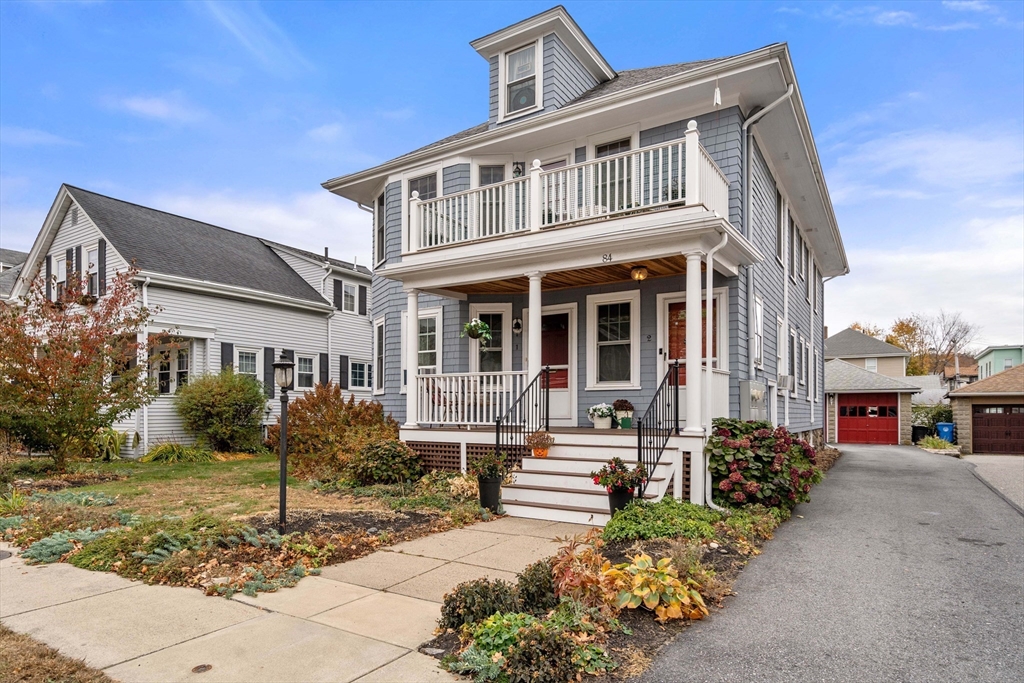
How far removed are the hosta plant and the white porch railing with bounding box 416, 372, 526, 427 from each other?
17.1ft

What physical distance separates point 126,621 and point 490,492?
14.6 feet

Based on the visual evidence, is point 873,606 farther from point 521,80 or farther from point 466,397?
point 521,80

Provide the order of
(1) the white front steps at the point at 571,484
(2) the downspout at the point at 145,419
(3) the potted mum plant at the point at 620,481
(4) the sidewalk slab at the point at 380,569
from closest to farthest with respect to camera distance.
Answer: (4) the sidewalk slab at the point at 380,569 → (3) the potted mum plant at the point at 620,481 → (1) the white front steps at the point at 571,484 → (2) the downspout at the point at 145,419

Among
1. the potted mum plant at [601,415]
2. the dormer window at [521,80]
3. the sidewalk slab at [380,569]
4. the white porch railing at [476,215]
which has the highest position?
the dormer window at [521,80]

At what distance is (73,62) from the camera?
1468cm

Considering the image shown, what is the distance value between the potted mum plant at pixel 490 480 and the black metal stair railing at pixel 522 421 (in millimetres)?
687

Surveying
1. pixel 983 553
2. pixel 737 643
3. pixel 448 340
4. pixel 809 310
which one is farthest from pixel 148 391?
pixel 809 310

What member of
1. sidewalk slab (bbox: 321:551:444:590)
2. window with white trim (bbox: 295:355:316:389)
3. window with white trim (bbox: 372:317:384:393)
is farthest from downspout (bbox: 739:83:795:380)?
window with white trim (bbox: 295:355:316:389)

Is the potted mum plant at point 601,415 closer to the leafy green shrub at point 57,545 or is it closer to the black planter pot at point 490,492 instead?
the black planter pot at point 490,492

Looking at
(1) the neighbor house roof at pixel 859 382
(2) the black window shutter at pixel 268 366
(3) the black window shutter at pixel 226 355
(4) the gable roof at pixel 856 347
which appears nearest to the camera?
(3) the black window shutter at pixel 226 355

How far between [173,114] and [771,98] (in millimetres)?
15405

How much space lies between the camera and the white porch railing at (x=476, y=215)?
1005 cm

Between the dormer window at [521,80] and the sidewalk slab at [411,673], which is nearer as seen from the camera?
the sidewalk slab at [411,673]

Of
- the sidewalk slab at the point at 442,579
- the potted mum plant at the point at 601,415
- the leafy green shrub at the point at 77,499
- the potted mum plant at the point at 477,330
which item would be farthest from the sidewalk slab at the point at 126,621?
the potted mum plant at the point at 477,330
